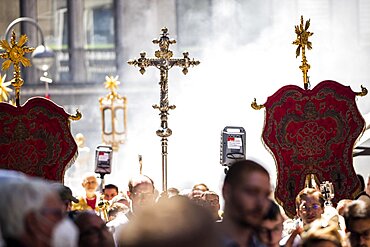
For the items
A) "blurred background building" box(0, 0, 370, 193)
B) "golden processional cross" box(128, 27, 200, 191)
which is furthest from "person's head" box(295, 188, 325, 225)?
Result: "blurred background building" box(0, 0, 370, 193)

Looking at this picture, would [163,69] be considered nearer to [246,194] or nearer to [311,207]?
[311,207]

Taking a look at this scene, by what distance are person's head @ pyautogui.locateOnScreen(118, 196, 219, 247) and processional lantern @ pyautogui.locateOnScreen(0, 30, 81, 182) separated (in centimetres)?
639

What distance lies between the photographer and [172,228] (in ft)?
18.9

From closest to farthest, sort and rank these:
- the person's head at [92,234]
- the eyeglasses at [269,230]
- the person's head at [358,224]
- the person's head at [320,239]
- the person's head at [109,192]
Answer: the person's head at [92,234], the person's head at [320,239], the eyeglasses at [269,230], the person's head at [358,224], the person's head at [109,192]

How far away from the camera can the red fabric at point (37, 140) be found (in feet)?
40.3

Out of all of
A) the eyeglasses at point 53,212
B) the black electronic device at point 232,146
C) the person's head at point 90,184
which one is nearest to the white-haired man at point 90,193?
the person's head at point 90,184

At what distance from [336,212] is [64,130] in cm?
261

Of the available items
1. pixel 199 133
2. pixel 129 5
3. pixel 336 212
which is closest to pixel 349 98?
pixel 336 212

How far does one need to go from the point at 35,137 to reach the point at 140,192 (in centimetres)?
144

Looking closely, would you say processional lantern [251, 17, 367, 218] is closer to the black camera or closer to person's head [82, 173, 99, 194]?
the black camera

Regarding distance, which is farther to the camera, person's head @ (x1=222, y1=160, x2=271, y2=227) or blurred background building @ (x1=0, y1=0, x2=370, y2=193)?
blurred background building @ (x1=0, y1=0, x2=370, y2=193)

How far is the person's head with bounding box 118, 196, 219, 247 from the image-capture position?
18.7ft

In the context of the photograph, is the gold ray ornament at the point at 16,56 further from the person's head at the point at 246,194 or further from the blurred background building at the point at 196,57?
the blurred background building at the point at 196,57

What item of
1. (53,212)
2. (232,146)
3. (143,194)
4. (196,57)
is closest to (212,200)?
(143,194)
